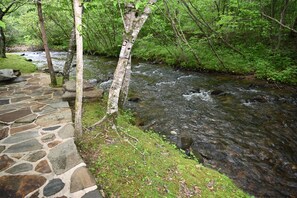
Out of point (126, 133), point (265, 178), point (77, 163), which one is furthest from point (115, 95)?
point (265, 178)

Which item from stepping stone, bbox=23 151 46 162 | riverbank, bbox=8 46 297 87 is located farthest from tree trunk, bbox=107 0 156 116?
riverbank, bbox=8 46 297 87

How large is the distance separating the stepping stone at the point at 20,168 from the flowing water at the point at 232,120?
12.6 feet

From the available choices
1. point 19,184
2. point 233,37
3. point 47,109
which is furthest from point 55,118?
point 233,37

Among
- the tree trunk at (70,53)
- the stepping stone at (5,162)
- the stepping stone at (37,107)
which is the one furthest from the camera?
the tree trunk at (70,53)

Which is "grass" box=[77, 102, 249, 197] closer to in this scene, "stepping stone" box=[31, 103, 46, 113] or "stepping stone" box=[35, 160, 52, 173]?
"stepping stone" box=[35, 160, 52, 173]

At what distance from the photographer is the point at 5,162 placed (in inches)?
148

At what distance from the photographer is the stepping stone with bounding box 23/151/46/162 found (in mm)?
3811

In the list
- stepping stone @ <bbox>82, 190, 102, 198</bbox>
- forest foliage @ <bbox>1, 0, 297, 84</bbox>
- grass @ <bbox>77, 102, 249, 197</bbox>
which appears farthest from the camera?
forest foliage @ <bbox>1, 0, 297, 84</bbox>

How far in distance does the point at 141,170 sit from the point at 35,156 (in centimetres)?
201

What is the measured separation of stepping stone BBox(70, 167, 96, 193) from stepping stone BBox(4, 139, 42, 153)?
1301mm

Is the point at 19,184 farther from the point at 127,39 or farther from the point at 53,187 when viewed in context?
the point at 127,39

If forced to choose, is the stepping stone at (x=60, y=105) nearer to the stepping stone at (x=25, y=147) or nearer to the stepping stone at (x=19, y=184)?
the stepping stone at (x=25, y=147)

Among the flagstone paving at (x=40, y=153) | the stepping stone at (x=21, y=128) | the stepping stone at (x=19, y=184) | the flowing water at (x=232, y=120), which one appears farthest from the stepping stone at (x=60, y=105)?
the stepping stone at (x=19, y=184)

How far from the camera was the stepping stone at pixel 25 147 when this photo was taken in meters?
4.11
